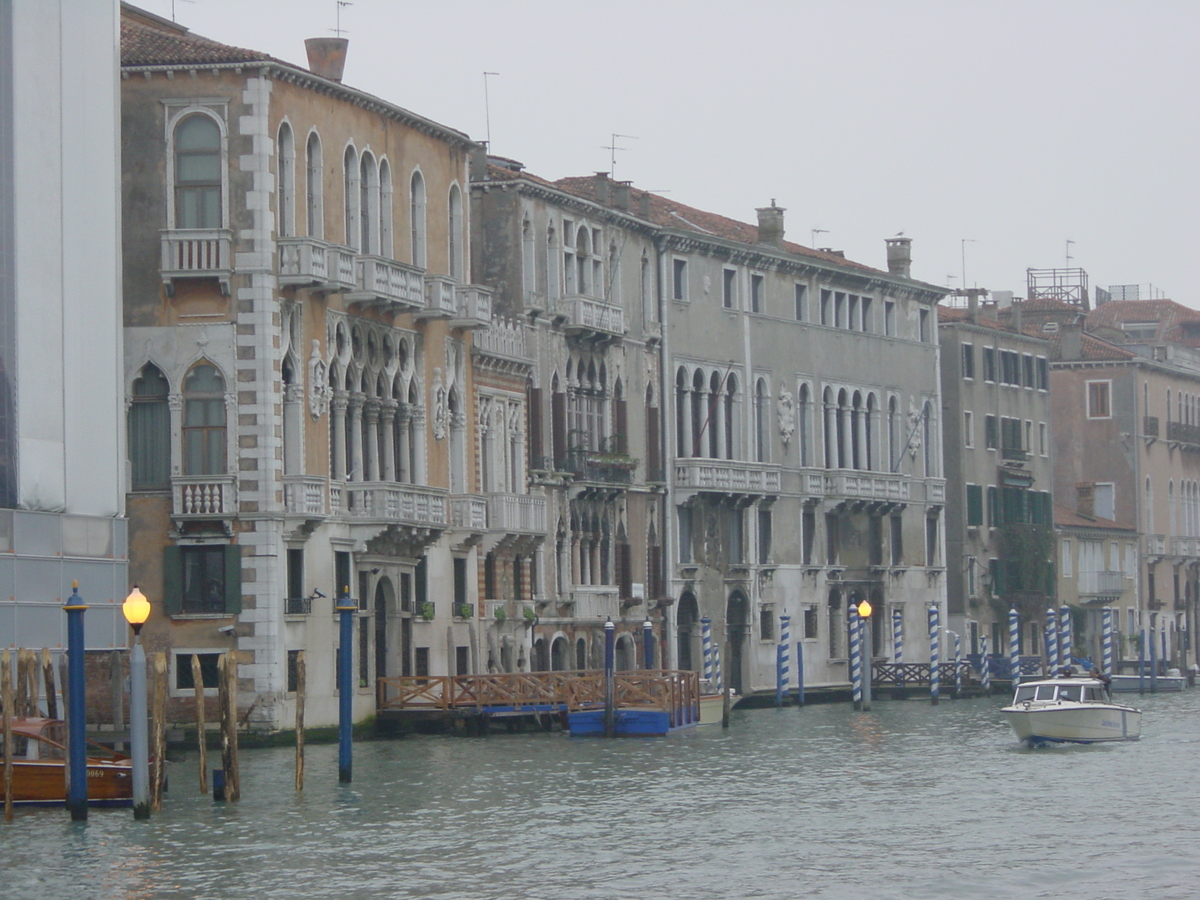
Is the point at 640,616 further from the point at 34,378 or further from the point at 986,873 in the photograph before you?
the point at 986,873

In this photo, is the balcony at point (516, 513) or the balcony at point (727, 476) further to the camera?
the balcony at point (727, 476)

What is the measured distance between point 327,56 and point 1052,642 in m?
29.4

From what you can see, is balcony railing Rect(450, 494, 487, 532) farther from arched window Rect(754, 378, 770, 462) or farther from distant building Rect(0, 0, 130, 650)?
arched window Rect(754, 378, 770, 462)

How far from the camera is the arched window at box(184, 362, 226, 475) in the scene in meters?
40.8

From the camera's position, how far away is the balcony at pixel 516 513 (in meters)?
47.9

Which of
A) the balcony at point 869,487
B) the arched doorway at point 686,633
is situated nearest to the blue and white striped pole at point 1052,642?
the balcony at point 869,487

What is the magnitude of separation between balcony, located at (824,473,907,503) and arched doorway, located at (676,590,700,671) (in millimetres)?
6740

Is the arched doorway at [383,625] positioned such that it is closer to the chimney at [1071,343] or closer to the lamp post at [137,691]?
the lamp post at [137,691]

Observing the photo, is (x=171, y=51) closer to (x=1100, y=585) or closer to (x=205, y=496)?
(x=205, y=496)

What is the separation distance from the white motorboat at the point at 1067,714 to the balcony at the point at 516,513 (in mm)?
9900

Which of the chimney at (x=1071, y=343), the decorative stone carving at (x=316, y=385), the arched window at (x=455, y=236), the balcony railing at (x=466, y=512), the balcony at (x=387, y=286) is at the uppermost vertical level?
the chimney at (x=1071, y=343)

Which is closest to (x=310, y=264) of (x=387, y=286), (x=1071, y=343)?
(x=387, y=286)

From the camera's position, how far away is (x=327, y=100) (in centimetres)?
4303

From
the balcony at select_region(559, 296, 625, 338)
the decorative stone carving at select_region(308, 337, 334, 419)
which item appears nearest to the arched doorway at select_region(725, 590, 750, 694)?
the balcony at select_region(559, 296, 625, 338)
